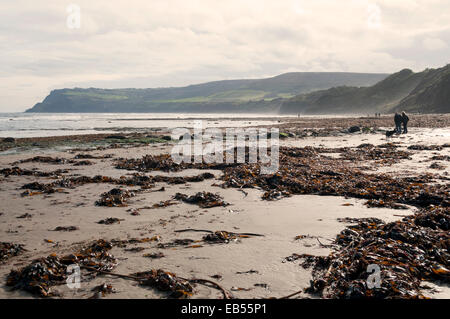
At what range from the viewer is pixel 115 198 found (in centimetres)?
800

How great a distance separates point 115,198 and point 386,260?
5.90 meters

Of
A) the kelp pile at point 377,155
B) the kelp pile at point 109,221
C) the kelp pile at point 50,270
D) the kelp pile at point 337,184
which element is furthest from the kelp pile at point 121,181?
the kelp pile at point 377,155

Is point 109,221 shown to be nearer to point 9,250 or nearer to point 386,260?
point 9,250

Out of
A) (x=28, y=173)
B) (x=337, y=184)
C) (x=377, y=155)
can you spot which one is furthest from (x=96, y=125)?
(x=337, y=184)

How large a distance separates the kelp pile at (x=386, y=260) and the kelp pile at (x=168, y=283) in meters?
1.41

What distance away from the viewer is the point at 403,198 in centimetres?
755

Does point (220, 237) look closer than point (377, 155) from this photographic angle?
Yes

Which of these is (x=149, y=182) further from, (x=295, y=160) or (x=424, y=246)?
(x=424, y=246)

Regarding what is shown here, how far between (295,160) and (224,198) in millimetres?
5546

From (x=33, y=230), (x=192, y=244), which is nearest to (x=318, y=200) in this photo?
(x=192, y=244)

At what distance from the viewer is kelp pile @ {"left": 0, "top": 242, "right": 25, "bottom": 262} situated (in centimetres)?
494

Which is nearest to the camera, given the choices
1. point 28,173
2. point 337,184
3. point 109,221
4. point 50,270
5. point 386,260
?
point 50,270

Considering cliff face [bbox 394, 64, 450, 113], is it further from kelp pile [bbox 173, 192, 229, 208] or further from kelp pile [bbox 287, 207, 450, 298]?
kelp pile [bbox 287, 207, 450, 298]

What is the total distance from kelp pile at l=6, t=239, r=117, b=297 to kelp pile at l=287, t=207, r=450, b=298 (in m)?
2.69
